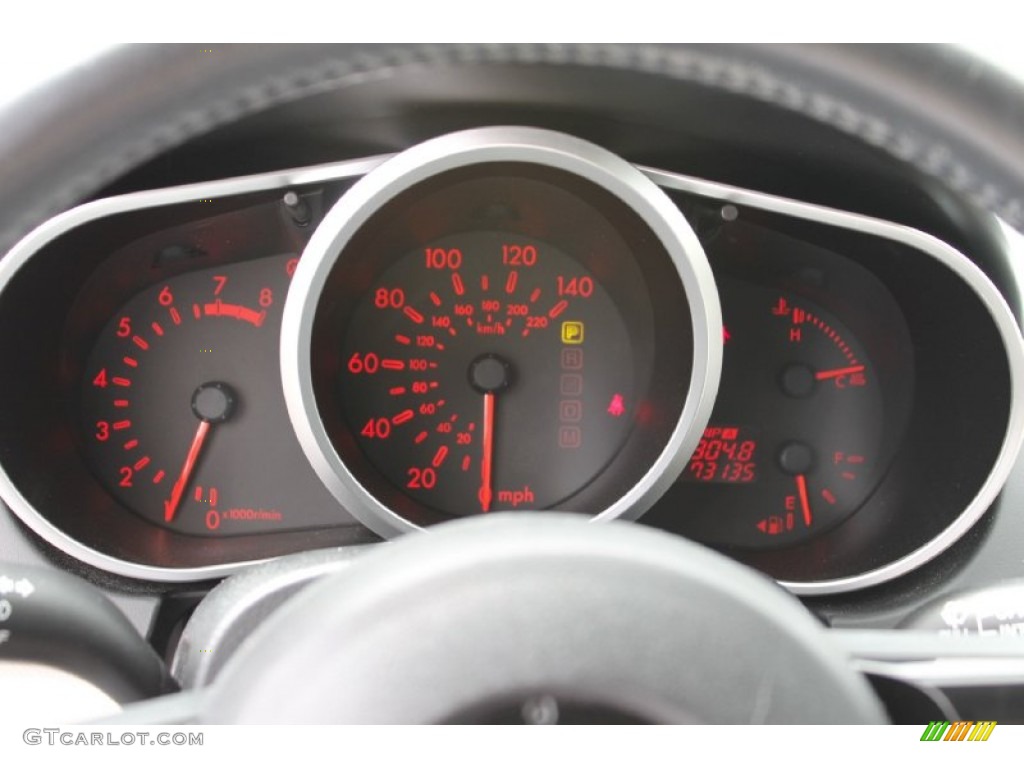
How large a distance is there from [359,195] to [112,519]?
780 millimetres

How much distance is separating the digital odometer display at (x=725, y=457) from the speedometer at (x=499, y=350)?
149mm

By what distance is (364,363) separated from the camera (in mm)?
1997

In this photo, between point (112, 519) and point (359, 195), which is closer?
point (359, 195)

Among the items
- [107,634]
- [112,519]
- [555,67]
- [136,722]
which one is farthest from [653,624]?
[112,519]

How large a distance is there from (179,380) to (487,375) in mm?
569

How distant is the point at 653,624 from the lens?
79cm

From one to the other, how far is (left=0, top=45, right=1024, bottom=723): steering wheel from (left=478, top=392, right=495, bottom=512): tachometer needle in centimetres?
119

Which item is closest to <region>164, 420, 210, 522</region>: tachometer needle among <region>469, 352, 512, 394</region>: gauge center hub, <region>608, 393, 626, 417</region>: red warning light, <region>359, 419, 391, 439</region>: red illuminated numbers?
<region>359, 419, 391, 439</region>: red illuminated numbers

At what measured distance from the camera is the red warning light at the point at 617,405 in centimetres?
199

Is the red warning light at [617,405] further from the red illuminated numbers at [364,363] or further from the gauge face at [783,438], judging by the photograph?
the red illuminated numbers at [364,363]


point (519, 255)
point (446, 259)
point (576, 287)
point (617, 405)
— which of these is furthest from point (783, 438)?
point (446, 259)

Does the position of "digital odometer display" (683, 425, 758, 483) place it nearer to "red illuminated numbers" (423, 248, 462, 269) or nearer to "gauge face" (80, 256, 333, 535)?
"red illuminated numbers" (423, 248, 462, 269)

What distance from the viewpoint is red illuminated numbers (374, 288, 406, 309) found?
1990 millimetres

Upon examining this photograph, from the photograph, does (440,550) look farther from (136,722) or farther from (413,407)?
(413,407)
